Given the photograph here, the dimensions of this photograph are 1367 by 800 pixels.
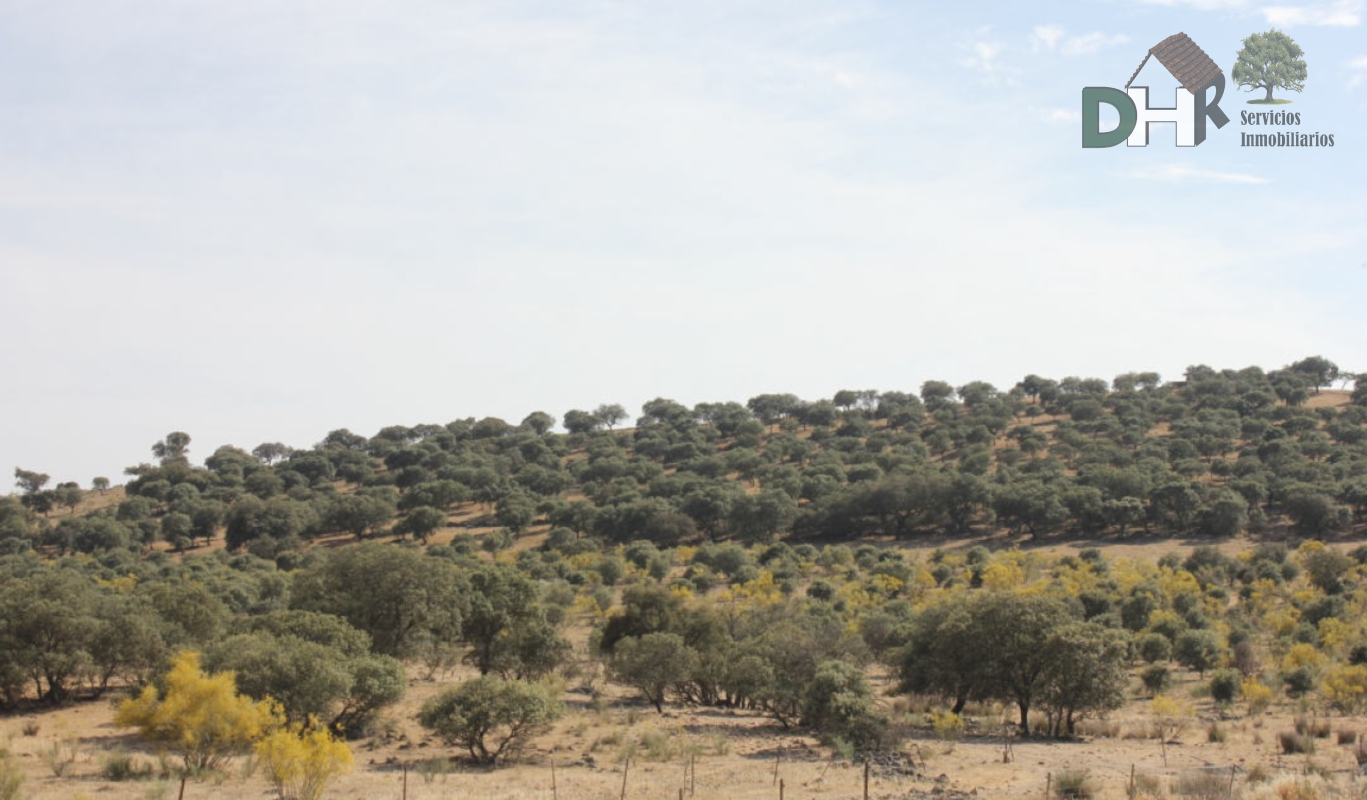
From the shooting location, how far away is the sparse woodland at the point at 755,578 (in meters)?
34.1

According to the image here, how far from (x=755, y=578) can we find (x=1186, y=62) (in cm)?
4132

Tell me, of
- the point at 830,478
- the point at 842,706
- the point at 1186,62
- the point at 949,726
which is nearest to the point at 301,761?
the point at 842,706

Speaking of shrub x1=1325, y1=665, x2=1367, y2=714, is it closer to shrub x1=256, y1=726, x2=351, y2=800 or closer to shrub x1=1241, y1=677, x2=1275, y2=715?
shrub x1=1241, y1=677, x2=1275, y2=715

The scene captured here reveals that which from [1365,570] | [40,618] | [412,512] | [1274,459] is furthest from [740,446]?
[40,618]

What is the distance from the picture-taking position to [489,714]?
29828mm

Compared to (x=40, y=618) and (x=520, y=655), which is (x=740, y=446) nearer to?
(x=520, y=655)

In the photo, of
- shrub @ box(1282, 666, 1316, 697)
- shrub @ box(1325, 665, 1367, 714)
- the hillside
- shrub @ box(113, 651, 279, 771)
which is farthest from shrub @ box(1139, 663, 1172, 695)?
the hillside

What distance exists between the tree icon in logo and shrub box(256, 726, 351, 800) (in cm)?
5034

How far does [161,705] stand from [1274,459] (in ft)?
331

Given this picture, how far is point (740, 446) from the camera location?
137750mm

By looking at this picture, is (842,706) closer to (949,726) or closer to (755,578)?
(949,726)

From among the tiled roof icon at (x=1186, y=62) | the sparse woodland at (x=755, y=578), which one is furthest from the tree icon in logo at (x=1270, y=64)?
the sparse woodland at (x=755, y=578)

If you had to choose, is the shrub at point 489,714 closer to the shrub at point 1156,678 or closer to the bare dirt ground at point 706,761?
the bare dirt ground at point 706,761

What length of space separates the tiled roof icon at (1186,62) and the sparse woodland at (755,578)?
25.2m
